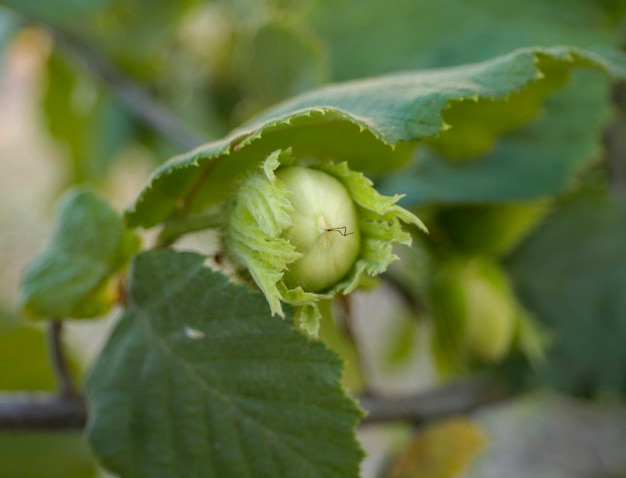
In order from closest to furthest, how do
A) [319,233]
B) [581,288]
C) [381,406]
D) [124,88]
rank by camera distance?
[319,233] → [381,406] → [581,288] → [124,88]

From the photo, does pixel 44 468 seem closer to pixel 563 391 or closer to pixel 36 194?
pixel 563 391

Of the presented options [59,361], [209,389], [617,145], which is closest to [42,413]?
[59,361]

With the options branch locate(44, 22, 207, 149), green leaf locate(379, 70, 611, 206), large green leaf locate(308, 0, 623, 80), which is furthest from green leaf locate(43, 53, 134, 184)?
green leaf locate(379, 70, 611, 206)

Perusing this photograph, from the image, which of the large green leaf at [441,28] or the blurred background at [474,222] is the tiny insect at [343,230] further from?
the large green leaf at [441,28]

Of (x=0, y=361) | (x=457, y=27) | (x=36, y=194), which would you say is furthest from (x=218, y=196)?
(x=36, y=194)

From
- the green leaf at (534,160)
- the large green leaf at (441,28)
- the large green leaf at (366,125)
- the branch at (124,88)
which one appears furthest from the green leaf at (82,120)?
the large green leaf at (366,125)

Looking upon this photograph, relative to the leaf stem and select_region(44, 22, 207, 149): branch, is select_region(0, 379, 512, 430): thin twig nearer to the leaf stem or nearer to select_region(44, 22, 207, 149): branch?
the leaf stem

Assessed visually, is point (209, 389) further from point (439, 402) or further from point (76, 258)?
point (439, 402)
